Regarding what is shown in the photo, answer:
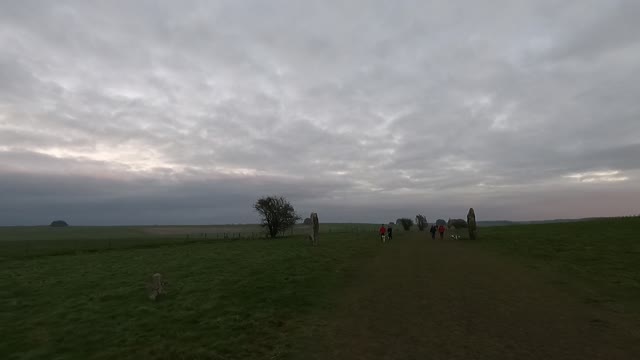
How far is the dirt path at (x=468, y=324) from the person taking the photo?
397 inches

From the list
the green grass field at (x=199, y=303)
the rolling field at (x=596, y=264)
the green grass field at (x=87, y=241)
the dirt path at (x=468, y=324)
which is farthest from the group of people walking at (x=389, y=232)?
the dirt path at (x=468, y=324)

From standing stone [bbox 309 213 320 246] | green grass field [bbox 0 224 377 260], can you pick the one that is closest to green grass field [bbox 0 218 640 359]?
standing stone [bbox 309 213 320 246]

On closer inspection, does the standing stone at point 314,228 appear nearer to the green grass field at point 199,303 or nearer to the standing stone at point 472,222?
the green grass field at point 199,303

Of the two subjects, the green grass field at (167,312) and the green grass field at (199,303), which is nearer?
the green grass field at (167,312)

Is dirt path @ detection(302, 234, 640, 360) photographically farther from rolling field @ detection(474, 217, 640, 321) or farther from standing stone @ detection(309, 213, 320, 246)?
standing stone @ detection(309, 213, 320, 246)

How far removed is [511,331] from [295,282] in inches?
426

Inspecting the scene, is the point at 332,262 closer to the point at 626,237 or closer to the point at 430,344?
the point at 430,344

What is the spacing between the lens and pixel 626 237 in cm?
3503

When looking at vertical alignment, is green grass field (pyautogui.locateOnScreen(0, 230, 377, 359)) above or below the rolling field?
below

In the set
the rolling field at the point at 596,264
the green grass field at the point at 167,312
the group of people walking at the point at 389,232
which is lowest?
the green grass field at the point at 167,312

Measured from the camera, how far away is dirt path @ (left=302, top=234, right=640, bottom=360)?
397 inches

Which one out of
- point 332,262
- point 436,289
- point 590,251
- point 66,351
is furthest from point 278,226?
point 66,351

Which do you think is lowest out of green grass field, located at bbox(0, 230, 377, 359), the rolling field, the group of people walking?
green grass field, located at bbox(0, 230, 377, 359)

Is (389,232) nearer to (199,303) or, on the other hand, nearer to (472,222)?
(472,222)
